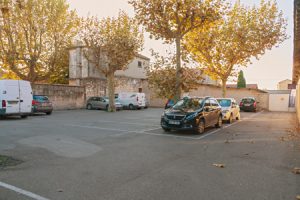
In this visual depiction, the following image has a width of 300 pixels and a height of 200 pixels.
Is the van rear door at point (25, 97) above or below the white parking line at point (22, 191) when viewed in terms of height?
above

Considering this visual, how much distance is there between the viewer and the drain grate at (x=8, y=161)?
5497 mm

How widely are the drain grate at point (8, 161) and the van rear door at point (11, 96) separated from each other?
9.99m

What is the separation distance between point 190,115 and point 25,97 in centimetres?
1129

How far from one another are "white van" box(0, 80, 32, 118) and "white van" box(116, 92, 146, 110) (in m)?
13.8

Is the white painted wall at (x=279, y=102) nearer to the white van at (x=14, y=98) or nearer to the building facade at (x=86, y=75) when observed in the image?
the building facade at (x=86, y=75)

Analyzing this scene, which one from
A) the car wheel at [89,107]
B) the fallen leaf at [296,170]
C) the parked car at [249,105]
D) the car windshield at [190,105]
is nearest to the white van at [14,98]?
the car windshield at [190,105]

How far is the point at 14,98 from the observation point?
15.0 meters

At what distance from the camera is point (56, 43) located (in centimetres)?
2306

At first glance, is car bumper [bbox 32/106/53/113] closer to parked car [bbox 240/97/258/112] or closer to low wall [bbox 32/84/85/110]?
low wall [bbox 32/84/85/110]

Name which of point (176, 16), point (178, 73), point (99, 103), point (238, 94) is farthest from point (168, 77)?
point (238, 94)

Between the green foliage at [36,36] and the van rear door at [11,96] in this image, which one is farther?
the green foliage at [36,36]

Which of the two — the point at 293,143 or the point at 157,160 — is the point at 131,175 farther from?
the point at 293,143

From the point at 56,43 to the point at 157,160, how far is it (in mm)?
20478

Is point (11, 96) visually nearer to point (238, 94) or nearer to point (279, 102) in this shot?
point (238, 94)
